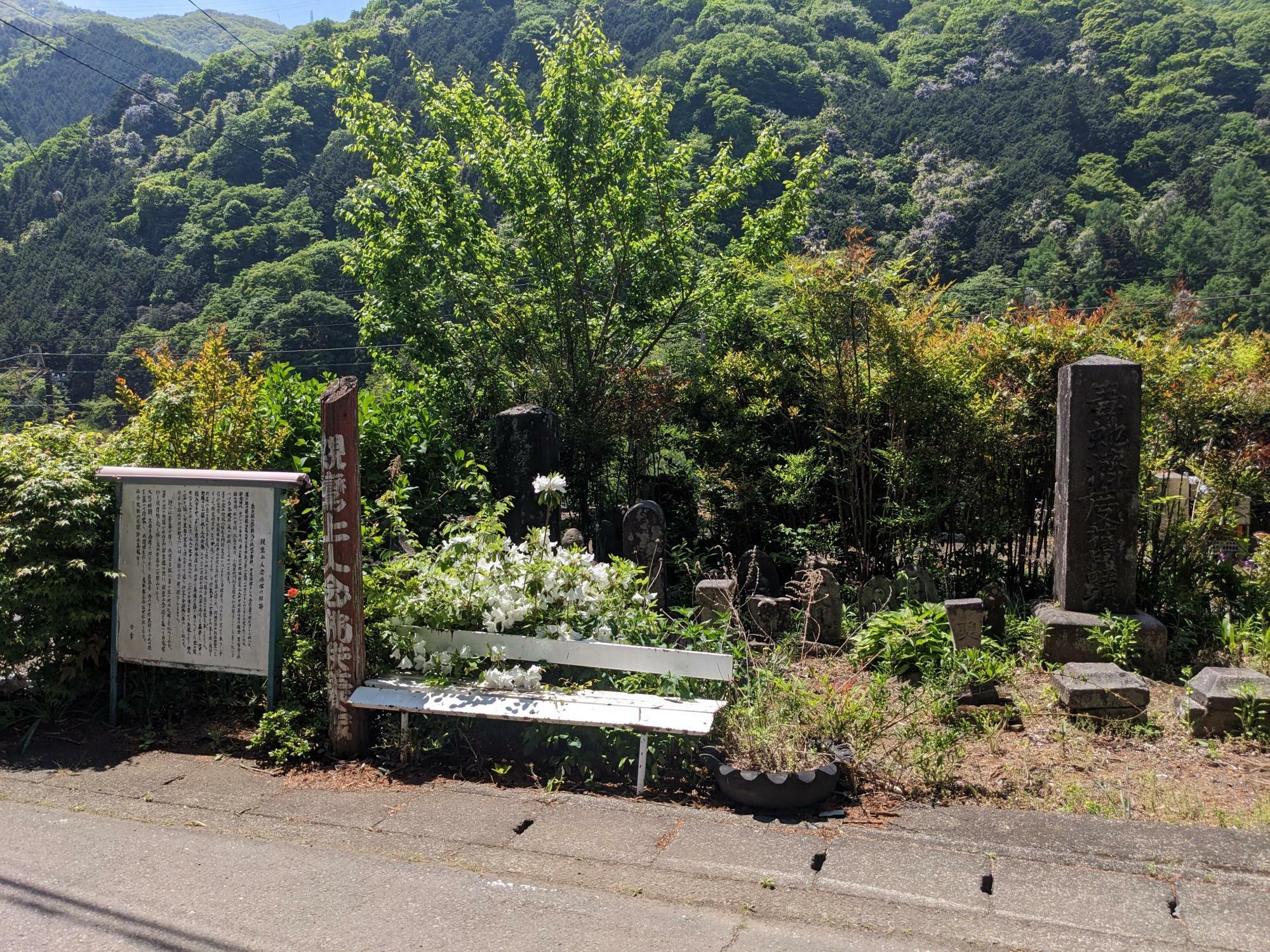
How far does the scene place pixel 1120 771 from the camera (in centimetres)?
490

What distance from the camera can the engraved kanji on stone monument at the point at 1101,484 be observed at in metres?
6.68

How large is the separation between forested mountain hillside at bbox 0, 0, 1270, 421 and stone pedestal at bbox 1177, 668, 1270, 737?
23110 mm

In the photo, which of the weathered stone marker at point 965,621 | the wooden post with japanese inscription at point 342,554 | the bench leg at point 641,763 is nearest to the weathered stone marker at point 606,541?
the weathered stone marker at point 965,621

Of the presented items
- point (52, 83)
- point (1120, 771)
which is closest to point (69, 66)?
point (52, 83)

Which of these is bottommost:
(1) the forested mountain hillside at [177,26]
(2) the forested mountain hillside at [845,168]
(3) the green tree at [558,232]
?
(3) the green tree at [558,232]

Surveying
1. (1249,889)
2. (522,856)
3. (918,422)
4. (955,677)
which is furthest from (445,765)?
(918,422)

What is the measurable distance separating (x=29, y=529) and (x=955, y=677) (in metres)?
5.37

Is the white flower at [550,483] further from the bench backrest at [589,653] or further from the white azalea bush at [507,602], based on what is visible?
the bench backrest at [589,653]

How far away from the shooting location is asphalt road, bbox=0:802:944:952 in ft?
10.5

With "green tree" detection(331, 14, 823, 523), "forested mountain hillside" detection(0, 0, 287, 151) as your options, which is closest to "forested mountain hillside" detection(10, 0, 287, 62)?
"forested mountain hillside" detection(0, 0, 287, 151)

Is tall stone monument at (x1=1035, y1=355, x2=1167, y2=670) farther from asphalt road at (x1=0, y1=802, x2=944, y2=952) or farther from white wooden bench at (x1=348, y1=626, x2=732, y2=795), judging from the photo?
asphalt road at (x1=0, y1=802, x2=944, y2=952)

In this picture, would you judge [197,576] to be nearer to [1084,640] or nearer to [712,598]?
[712,598]

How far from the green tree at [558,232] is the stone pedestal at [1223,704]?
5129mm

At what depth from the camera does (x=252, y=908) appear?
3412 millimetres
